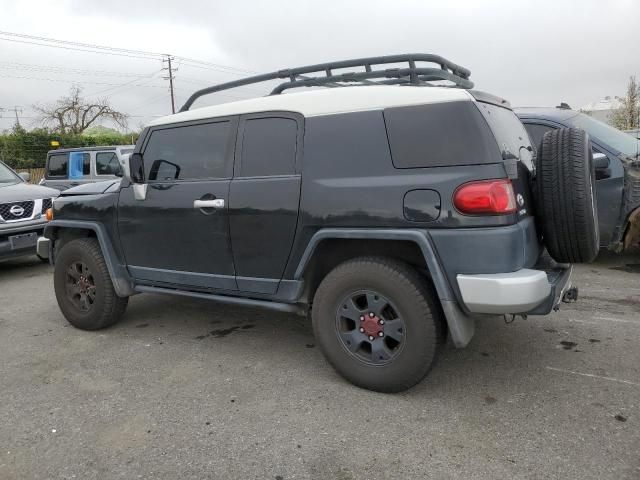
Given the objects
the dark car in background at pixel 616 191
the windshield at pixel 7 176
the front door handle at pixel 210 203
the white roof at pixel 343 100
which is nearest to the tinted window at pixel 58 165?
the windshield at pixel 7 176

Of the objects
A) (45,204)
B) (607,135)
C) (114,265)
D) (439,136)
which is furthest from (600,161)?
(45,204)

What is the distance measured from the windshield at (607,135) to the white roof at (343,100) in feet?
11.8

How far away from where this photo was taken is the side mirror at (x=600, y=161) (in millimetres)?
5395

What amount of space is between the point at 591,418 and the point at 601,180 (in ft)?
11.8

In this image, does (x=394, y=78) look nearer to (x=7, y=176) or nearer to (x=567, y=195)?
(x=567, y=195)

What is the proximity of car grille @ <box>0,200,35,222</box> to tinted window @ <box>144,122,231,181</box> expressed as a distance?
3.89m

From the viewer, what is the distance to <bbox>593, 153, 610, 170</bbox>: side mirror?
5395mm

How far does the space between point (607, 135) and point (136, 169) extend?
509 centimetres

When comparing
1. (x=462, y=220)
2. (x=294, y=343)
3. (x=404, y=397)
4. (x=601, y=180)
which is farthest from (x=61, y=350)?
(x=601, y=180)

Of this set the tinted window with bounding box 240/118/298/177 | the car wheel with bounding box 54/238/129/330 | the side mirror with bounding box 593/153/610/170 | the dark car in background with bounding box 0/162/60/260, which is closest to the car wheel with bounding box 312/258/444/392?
the tinted window with bounding box 240/118/298/177

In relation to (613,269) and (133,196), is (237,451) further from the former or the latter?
(613,269)

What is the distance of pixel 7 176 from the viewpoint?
796cm

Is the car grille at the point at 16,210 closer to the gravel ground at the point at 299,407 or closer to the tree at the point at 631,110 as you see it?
the gravel ground at the point at 299,407

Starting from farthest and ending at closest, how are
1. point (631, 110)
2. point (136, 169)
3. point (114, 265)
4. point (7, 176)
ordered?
point (631, 110), point (7, 176), point (114, 265), point (136, 169)
